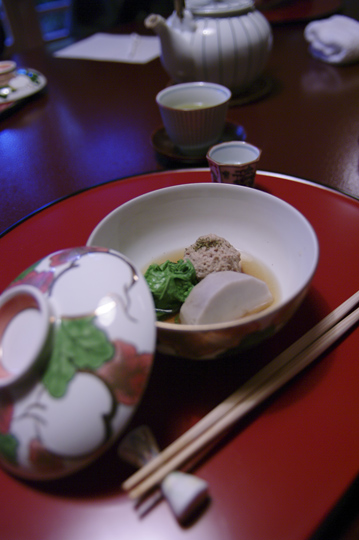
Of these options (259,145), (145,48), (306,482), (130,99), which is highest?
→ (145,48)

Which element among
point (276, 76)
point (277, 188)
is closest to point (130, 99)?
point (276, 76)

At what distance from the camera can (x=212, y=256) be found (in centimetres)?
82

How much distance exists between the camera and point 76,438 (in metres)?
0.47

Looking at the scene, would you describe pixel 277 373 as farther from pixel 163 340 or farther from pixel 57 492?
pixel 57 492

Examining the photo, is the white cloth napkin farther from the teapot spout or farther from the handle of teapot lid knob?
the handle of teapot lid knob

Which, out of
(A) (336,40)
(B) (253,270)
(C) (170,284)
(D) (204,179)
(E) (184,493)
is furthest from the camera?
(A) (336,40)

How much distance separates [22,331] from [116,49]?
2321 millimetres

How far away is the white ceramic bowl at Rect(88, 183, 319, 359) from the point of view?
769 mm

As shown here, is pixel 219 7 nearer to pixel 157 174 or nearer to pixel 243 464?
pixel 157 174

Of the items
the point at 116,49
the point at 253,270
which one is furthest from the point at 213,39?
the point at 116,49

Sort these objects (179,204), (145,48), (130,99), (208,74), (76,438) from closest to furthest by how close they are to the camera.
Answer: (76,438), (179,204), (208,74), (130,99), (145,48)

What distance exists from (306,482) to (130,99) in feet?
5.81

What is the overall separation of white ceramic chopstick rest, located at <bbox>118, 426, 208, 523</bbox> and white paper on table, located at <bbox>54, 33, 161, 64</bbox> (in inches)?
84.7

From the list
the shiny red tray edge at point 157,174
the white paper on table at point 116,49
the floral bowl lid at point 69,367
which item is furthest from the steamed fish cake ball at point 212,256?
the white paper on table at point 116,49
